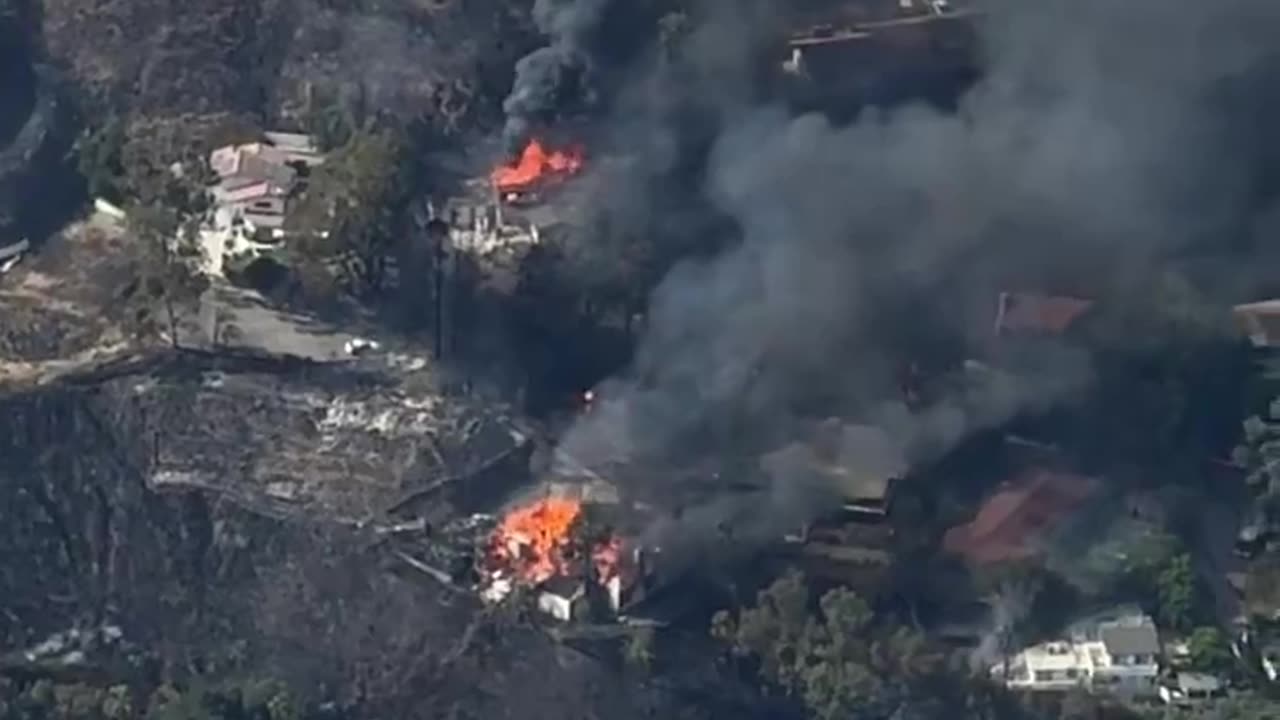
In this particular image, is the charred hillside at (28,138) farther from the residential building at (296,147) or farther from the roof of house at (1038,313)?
the roof of house at (1038,313)

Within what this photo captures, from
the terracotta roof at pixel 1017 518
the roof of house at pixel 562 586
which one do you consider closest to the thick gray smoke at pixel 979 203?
the terracotta roof at pixel 1017 518

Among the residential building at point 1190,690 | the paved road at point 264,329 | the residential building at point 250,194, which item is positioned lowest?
the residential building at point 1190,690

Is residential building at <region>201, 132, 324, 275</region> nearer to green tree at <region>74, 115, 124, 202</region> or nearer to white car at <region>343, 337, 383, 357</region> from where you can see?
green tree at <region>74, 115, 124, 202</region>

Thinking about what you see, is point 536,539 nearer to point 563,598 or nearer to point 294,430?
point 563,598

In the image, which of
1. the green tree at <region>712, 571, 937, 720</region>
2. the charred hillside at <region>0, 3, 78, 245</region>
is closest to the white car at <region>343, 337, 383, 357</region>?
the charred hillside at <region>0, 3, 78, 245</region>

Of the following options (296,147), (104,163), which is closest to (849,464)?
(296,147)

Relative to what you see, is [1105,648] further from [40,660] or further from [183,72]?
[183,72]
